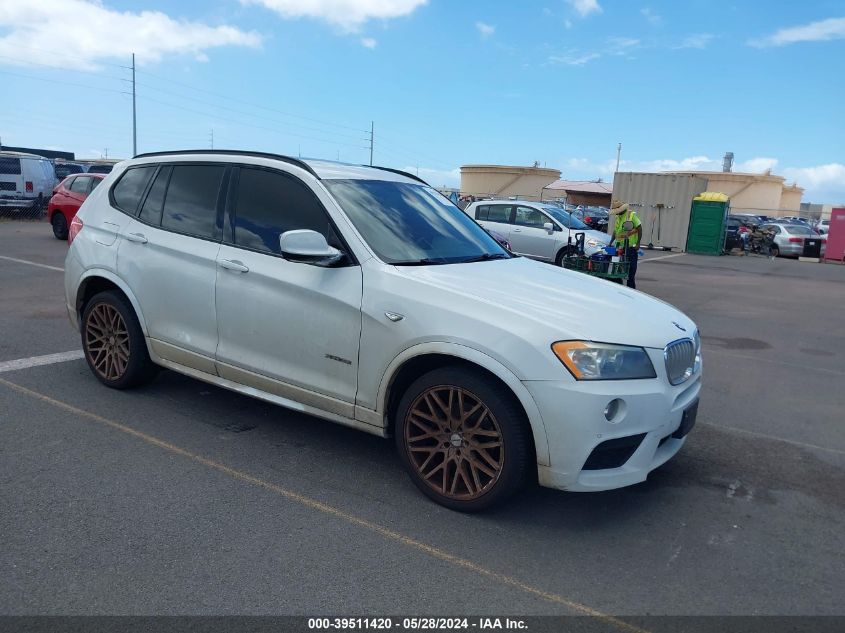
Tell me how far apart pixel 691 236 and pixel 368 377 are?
88.8 ft

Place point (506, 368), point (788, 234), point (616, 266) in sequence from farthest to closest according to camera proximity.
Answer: point (788, 234) < point (616, 266) < point (506, 368)

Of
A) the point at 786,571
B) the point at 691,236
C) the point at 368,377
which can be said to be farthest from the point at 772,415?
the point at 691,236

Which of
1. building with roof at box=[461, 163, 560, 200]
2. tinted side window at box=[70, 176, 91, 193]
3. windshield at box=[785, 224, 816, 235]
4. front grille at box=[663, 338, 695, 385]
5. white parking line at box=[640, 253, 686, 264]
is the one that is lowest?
white parking line at box=[640, 253, 686, 264]

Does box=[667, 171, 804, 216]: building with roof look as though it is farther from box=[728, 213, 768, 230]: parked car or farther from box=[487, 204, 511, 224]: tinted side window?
box=[487, 204, 511, 224]: tinted side window

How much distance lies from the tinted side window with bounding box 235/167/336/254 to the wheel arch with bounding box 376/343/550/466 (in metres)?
0.92

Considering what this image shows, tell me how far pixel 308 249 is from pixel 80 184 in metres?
15.3

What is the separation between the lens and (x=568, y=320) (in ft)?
11.4

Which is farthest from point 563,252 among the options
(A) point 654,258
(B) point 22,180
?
(B) point 22,180

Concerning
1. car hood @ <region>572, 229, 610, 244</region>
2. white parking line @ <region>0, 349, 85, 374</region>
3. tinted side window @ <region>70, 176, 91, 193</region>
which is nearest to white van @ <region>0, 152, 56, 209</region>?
tinted side window @ <region>70, 176, 91, 193</region>

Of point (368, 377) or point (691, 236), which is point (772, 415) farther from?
point (691, 236)

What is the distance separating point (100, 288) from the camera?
5398mm

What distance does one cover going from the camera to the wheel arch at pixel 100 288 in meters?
4.99

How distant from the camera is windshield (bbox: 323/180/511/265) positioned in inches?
162

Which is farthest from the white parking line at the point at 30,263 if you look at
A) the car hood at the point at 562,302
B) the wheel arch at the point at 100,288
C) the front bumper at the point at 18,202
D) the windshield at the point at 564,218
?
the windshield at the point at 564,218
